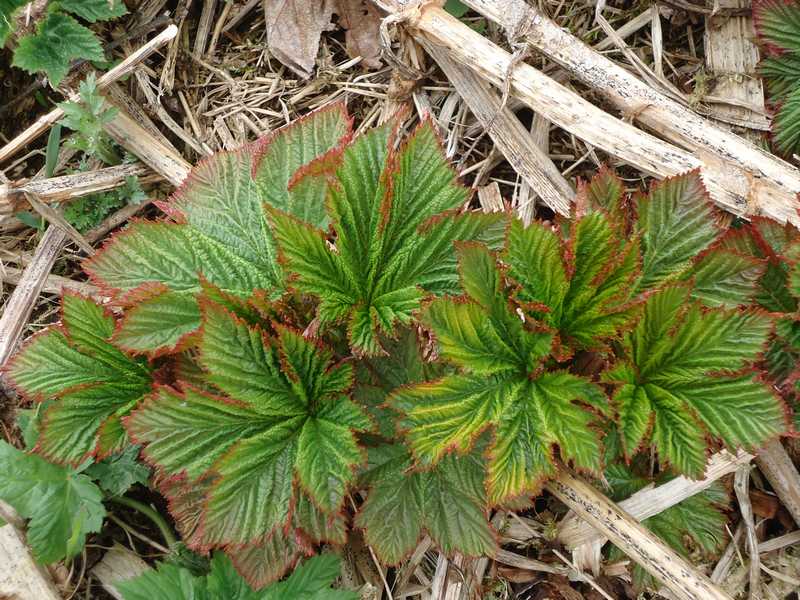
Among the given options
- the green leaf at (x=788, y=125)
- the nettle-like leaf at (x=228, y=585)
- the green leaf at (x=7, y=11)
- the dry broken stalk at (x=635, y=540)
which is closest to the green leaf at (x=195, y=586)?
the nettle-like leaf at (x=228, y=585)

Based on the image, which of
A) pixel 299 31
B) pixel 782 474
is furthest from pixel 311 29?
pixel 782 474

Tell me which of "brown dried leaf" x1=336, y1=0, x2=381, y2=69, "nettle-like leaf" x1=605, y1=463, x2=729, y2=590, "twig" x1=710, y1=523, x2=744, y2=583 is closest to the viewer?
"nettle-like leaf" x1=605, y1=463, x2=729, y2=590

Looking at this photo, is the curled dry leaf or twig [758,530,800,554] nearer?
twig [758,530,800,554]

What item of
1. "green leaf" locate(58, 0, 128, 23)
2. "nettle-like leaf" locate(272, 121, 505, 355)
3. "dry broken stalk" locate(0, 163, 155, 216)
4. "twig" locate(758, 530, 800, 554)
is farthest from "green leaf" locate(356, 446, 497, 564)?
"green leaf" locate(58, 0, 128, 23)

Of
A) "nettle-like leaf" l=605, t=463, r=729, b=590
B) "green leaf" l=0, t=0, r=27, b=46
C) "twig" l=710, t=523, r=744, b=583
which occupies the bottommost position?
"twig" l=710, t=523, r=744, b=583

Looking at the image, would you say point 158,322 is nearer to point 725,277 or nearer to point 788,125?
point 725,277

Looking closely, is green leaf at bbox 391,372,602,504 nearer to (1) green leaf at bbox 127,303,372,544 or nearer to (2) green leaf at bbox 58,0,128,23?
(1) green leaf at bbox 127,303,372,544
